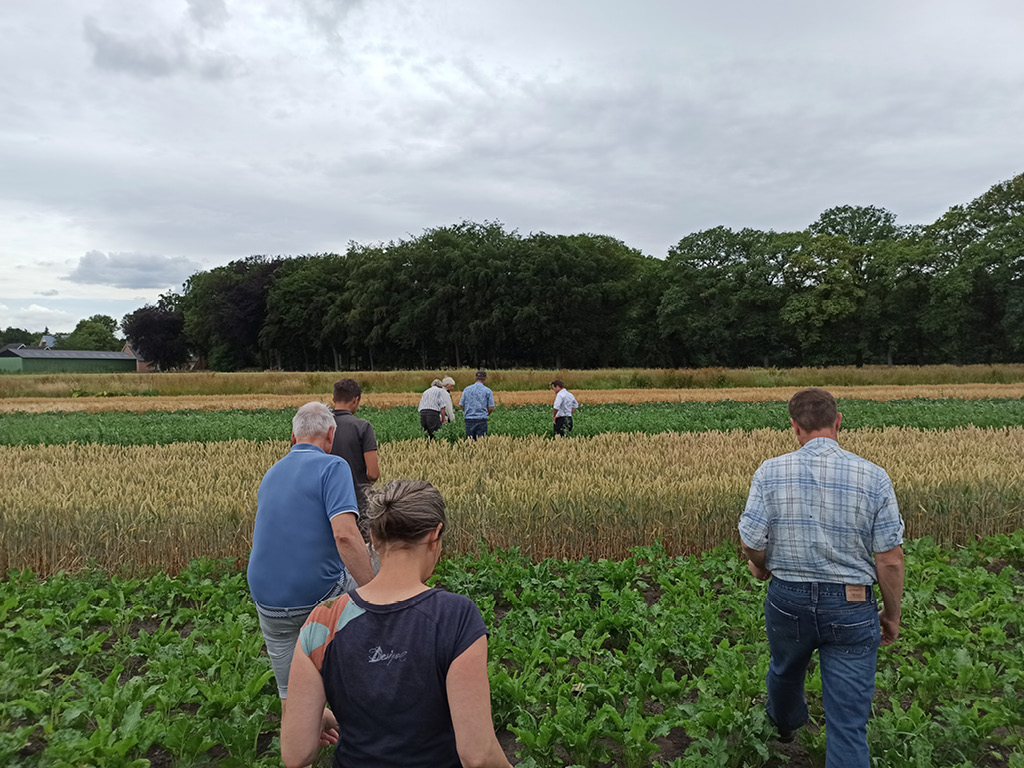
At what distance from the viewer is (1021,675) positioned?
175 inches

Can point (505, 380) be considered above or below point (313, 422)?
below

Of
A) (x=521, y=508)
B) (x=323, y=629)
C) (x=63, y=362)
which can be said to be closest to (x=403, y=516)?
(x=323, y=629)

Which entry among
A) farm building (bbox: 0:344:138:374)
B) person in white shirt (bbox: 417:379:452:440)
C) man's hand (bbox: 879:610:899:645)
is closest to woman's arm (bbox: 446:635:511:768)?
man's hand (bbox: 879:610:899:645)

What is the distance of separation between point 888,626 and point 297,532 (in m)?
3.32

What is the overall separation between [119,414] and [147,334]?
289 ft

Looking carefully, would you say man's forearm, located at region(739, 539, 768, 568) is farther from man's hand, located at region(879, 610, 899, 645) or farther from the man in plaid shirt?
man's hand, located at region(879, 610, 899, 645)

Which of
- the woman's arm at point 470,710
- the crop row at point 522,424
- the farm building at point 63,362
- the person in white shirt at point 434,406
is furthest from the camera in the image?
the farm building at point 63,362

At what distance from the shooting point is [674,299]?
66.1 meters

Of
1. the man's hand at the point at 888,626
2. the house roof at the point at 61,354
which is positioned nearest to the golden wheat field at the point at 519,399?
the man's hand at the point at 888,626

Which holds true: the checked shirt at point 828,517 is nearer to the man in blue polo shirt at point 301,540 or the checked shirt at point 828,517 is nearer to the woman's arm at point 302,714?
the man in blue polo shirt at point 301,540

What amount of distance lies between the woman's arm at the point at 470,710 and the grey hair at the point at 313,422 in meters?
2.19

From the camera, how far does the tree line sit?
57.4 metres

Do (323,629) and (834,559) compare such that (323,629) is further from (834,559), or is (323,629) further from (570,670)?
(570,670)

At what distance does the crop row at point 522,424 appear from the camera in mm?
19672
